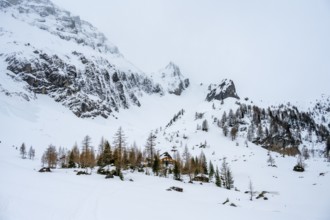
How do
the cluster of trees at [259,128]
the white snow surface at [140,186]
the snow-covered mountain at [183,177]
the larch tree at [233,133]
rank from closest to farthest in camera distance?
the white snow surface at [140,186] < the snow-covered mountain at [183,177] < the larch tree at [233,133] < the cluster of trees at [259,128]

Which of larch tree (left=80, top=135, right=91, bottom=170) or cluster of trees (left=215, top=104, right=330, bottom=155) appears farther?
cluster of trees (left=215, top=104, right=330, bottom=155)

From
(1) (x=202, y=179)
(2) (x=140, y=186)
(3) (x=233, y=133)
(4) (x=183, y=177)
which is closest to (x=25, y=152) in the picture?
(4) (x=183, y=177)

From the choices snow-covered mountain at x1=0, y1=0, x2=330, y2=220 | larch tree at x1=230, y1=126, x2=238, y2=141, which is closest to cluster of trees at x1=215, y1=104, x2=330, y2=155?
larch tree at x1=230, y1=126, x2=238, y2=141

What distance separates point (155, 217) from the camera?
2619cm

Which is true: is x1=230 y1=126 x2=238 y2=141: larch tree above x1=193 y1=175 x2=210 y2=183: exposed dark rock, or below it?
above

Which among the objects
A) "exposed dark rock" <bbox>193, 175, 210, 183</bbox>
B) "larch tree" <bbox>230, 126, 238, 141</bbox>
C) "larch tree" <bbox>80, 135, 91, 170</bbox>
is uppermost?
"larch tree" <bbox>230, 126, 238, 141</bbox>

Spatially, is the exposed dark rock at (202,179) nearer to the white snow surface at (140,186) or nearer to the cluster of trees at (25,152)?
the white snow surface at (140,186)

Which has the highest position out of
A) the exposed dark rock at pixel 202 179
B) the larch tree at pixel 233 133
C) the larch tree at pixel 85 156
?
the larch tree at pixel 233 133

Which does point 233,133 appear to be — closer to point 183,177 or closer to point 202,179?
point 183,177

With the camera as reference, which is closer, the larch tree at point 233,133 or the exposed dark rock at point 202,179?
the exposed dark rock at point 202,179

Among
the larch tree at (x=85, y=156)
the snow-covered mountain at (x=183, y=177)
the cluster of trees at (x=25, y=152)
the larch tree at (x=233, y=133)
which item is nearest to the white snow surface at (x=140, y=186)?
the snow-covered mountain at (x=183, y=177)

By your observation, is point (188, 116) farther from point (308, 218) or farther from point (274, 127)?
point (308, 218)

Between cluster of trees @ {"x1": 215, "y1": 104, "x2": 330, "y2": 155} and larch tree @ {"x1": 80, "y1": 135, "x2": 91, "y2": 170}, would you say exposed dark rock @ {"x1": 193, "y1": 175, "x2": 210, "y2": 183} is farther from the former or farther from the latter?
cluster of trees @ {"x1": 215, "y1": 104, "x2": 330, "y2": 155}

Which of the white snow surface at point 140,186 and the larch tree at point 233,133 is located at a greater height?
the larch tree at point 233,133
